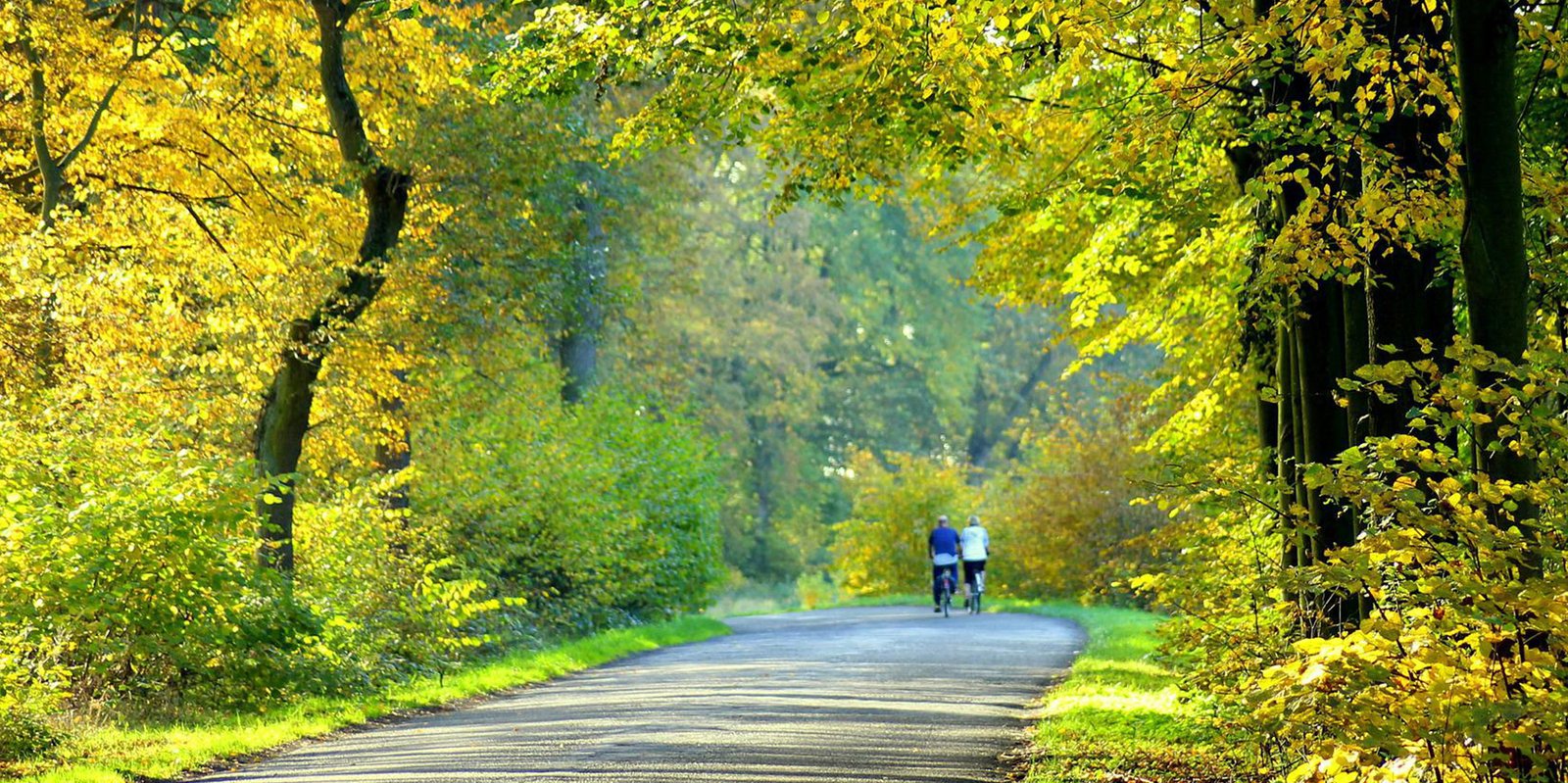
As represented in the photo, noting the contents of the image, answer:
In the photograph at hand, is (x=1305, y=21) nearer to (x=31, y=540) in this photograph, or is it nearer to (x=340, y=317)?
(x=31, y=540)

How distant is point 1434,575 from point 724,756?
5155 millimetres

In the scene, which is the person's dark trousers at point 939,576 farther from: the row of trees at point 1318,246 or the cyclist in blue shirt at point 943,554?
the row of trees at point 1318,246

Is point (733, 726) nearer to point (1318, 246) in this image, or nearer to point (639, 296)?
point (1318, 246)

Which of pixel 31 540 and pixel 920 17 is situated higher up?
pixel 920 17

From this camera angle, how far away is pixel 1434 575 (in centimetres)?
558

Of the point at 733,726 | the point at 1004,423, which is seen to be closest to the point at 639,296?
the point at 733,726

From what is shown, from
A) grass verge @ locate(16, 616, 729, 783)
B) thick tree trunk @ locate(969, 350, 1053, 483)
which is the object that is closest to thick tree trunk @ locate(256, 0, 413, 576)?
grass verge @ locate(16, 616, 729, 783)

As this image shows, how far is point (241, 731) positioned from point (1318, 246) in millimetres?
8111

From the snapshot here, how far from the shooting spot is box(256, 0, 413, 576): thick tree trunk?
1627cm

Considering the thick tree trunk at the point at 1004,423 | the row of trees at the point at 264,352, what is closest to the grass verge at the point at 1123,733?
the row of trees at the point at 264,352

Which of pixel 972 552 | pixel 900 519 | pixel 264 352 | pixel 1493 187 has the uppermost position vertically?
pixel 264 352

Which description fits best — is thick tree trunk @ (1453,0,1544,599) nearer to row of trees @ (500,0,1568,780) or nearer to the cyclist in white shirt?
row of trees @ (500,0,1568,780)

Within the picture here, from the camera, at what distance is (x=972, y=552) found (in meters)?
31.1

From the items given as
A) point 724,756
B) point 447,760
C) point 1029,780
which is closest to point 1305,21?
point 1029,780
